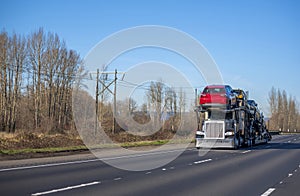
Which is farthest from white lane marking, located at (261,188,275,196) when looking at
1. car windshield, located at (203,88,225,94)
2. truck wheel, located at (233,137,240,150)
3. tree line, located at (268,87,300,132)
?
tree line, located at (268,87,300,132)

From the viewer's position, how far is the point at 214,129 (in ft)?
94.7

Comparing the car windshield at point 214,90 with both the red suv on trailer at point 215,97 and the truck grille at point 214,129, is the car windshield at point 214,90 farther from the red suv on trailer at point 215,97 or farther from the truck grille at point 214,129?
the truck grille at point 214,129

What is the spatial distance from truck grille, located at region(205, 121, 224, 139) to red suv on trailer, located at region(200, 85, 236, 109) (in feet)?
4.14

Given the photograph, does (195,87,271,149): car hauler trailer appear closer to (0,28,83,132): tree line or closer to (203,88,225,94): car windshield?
(203,88,225,94): car windshield

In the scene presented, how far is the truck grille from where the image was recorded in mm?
28797

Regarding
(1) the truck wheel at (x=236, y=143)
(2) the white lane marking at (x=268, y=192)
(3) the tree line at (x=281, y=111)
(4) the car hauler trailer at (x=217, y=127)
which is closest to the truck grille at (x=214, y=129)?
(4) the car hauler trailer at (x=217, y=127)

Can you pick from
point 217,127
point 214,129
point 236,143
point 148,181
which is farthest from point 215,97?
point 148,181

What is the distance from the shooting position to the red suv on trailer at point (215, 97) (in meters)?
28.5

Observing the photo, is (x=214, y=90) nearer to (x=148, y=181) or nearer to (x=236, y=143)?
(x=236, y=143)

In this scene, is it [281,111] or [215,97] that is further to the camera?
Result: [281,111]

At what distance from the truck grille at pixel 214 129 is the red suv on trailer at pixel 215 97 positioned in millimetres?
1262

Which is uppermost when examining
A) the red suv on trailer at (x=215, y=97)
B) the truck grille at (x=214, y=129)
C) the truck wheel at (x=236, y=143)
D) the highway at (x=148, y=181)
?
the red suv on trailer at (x=215, y=97)

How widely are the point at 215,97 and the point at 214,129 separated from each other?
240cm

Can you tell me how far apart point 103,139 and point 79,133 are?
489cm
